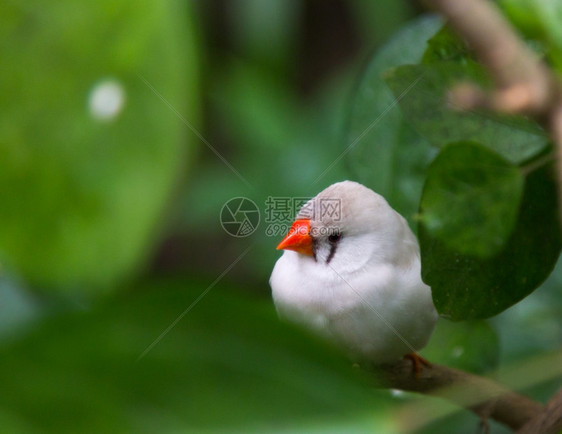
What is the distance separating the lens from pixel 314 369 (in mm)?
218

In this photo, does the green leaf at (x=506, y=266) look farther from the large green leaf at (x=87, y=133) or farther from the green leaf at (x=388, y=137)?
the large green leaf at (x=87, y=133)

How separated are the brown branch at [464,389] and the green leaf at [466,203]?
0.11 m

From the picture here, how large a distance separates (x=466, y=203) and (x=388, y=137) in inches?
3.1

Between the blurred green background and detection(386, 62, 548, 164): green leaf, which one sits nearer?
the blurred green background

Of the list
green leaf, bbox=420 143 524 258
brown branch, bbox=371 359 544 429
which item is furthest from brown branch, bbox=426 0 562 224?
brown branch, bbox=371 359 544 429

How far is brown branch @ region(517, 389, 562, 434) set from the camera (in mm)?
444

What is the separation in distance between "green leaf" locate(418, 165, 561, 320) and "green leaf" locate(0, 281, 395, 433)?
16 centimetres

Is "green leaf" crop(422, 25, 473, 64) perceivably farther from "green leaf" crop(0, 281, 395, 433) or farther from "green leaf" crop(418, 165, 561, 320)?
"green leaf" crop(0, 281, 395, 433)

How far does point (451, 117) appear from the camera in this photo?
39cm

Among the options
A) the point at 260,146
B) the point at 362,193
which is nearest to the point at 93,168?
the point at 362,193

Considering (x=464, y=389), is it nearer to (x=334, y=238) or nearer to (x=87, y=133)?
(x=334, y=238)

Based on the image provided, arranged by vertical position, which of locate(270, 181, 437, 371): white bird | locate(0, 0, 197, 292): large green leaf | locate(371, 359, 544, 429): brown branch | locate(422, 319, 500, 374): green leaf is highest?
locate(0, 0, 197, 292): large green leaf

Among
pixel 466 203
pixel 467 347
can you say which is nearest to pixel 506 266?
pixel 466 203

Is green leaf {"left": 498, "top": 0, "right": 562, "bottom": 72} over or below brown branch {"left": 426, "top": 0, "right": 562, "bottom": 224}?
over
